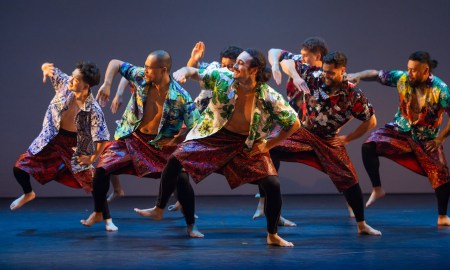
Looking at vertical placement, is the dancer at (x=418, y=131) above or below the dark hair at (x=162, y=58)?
below

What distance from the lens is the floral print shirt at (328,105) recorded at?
15.7 ft

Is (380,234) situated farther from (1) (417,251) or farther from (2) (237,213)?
(2) (237,213)

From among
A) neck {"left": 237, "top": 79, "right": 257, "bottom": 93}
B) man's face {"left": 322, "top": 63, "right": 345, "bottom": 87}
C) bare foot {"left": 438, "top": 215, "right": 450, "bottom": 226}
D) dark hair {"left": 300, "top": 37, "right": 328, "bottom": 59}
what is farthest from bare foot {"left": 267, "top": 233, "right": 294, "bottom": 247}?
dark hair {"left": 300, "top": 37, "right": 328, "bottom": 59}

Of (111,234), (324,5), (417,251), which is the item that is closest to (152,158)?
(111,234)

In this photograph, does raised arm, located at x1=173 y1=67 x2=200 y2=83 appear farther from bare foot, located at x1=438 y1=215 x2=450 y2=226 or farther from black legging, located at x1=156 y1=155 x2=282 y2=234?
bare foot, located at x1=438 y1=215 x2=450 y2=226

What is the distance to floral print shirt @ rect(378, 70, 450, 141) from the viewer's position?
5.25 metres

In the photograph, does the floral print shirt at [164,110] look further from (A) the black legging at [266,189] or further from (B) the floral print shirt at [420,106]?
(B) the floral print shirt at [420,106]

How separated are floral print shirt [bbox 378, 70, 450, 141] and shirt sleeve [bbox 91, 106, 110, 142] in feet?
6.18

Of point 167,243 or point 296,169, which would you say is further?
point 296,169

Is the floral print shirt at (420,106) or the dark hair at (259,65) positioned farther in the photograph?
the floral print shirt at (420,106)

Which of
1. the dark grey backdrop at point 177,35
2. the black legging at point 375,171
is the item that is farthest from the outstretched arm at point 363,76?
the dark grey backdrop at point 177,35

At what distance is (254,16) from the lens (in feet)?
25.2

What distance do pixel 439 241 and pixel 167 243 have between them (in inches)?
61.4

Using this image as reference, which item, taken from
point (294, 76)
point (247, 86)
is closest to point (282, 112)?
point (247, 86)
